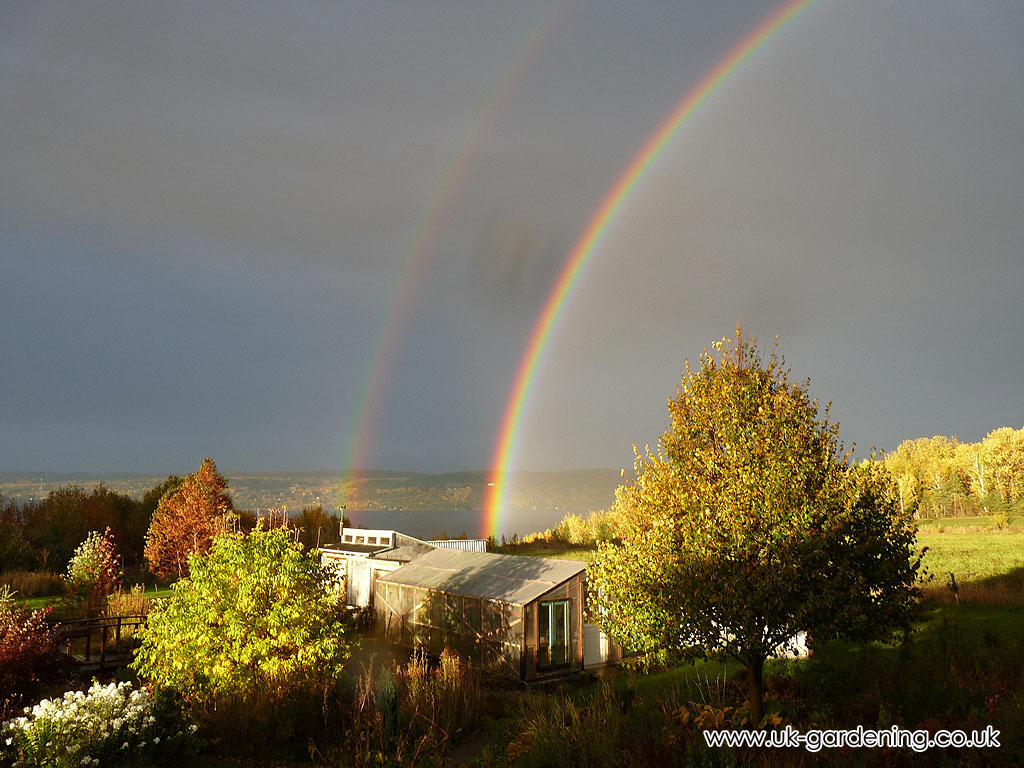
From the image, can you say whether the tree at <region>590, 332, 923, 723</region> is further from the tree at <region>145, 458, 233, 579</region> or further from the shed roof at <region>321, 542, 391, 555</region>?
the tree at <region>145, 458, 233, 579</region>

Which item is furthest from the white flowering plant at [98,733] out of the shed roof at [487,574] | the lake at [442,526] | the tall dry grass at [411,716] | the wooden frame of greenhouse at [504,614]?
the lake at [442,526]

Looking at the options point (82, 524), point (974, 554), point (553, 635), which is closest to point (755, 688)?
point (553, 635)

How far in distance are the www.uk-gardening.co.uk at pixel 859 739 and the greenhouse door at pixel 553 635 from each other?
31.9 ft

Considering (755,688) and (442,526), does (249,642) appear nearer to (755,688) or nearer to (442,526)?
(755,688)

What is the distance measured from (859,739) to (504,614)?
1101 cm

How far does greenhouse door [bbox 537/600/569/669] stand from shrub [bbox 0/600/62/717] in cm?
1175

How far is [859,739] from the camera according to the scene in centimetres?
999

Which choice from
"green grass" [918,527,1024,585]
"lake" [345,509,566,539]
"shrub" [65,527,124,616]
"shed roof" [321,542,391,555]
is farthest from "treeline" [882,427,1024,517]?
"shrub" [65,527,124,616]

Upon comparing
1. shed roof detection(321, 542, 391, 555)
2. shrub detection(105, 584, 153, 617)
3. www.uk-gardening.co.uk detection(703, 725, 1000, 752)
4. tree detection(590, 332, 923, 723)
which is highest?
tree detection(590, 332, 923, 723)

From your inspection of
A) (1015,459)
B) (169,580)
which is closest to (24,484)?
(169,580)

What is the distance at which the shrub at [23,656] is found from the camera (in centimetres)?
1222

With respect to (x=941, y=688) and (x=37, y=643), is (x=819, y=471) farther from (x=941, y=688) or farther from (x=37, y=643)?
(x=37, y=643)

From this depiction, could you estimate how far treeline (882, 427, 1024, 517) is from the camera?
79.0 m

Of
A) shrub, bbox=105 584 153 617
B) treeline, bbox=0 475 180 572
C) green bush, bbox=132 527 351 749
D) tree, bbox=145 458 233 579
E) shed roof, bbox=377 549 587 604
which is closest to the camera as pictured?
green bush, bbox=132 527 351 749
